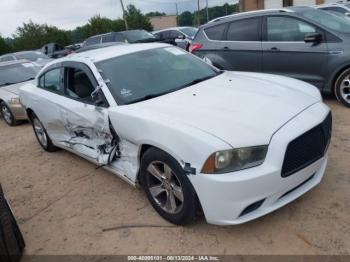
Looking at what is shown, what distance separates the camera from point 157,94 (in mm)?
3984

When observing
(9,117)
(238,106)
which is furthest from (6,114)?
(238,106)

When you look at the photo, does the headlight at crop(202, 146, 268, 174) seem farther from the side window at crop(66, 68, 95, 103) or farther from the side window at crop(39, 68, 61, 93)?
the side window at crop(39, 68, 61, 93)

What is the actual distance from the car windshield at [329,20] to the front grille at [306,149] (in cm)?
341

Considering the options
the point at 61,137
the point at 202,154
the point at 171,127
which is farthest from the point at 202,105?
the point at 61,137

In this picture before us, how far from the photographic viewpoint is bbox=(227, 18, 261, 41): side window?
23.0ft

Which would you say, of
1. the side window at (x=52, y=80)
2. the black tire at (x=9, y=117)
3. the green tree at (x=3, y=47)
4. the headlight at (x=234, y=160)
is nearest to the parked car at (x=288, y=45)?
the side window at (x=52, y=80)

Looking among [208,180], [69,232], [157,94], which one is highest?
[157,94]

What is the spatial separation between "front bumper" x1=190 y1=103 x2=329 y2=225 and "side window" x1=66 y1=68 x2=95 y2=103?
1.94 meters

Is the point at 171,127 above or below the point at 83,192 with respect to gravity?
above

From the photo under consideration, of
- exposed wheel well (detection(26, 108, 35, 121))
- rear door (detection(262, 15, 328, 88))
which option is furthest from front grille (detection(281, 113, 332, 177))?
exposed wheel well (detection(26, 108, 35, 121))

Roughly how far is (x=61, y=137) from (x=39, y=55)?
423 inches

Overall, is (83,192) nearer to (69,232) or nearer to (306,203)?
(69,232)

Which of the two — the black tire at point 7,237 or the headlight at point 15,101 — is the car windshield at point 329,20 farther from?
the headlight at point 15,101

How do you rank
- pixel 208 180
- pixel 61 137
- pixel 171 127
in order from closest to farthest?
1. pixel 208 180
2. pixel 171 127
3. pixel 61 137
